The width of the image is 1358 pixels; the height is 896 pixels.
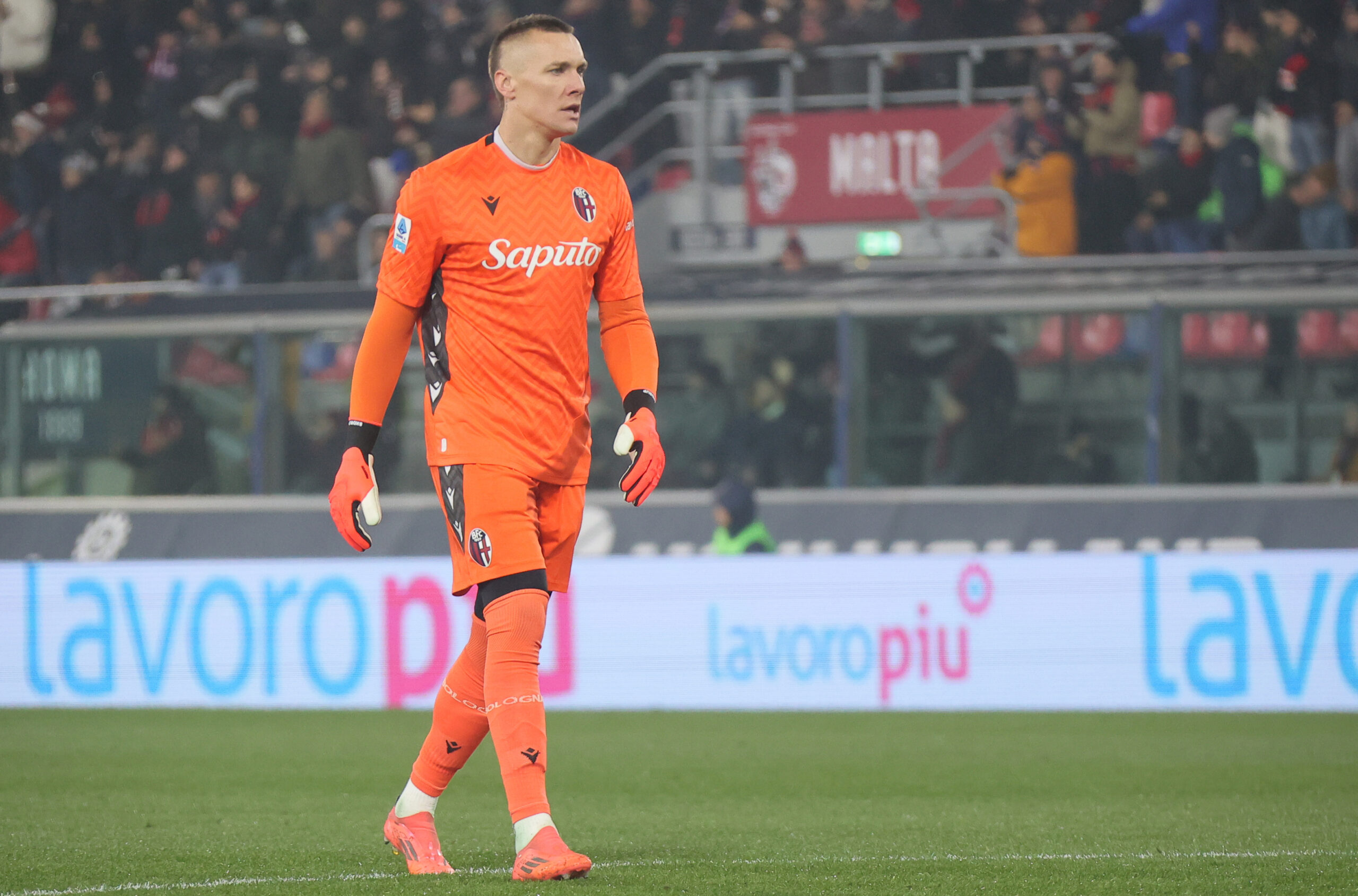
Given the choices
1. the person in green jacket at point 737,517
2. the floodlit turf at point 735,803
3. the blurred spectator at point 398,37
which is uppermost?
the blurred spectator at point 398,37

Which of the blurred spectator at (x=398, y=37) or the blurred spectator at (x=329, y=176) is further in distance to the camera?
the blurred spectator at (x=398, y=37)

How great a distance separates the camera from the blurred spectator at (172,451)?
13766 mm

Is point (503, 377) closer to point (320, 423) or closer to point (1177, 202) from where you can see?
point (320, 423)

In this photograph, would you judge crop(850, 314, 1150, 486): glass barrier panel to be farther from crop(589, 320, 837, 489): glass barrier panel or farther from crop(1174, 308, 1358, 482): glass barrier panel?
crop(589, 320, 837, 489): glass barrier panel

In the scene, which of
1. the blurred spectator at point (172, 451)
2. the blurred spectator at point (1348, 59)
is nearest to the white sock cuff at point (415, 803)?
the blurred spectator at point (172, 451)

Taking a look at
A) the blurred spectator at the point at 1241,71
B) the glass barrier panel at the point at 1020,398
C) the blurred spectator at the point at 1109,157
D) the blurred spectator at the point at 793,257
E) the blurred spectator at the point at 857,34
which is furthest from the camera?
the blurred spectator at the point at 857,34

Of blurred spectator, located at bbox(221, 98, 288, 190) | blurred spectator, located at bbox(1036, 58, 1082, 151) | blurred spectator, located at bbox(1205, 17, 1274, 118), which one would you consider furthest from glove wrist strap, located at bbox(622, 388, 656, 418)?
blurred spectator, located at bbox(221, 98, 288, 190)

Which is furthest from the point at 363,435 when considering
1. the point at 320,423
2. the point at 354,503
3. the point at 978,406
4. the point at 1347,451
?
the point at 320,423

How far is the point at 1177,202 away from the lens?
45.3 feet

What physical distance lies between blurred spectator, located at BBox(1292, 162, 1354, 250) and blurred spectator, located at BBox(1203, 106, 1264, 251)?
29 cm

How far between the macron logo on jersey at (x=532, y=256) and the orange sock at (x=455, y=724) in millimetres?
869

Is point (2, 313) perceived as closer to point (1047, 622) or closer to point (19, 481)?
point (19, 481)

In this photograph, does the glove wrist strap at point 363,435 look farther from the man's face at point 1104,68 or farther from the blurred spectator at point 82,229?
the blurred spectator at point 82,229

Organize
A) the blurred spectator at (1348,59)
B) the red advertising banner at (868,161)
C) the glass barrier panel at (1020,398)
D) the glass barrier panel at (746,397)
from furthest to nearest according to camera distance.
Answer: the red advertising banner at (868,161) → the blurred spectator at (1348,59) → the glass barrier panel at (746,397) → the glass barrier panel at (1020,398)
